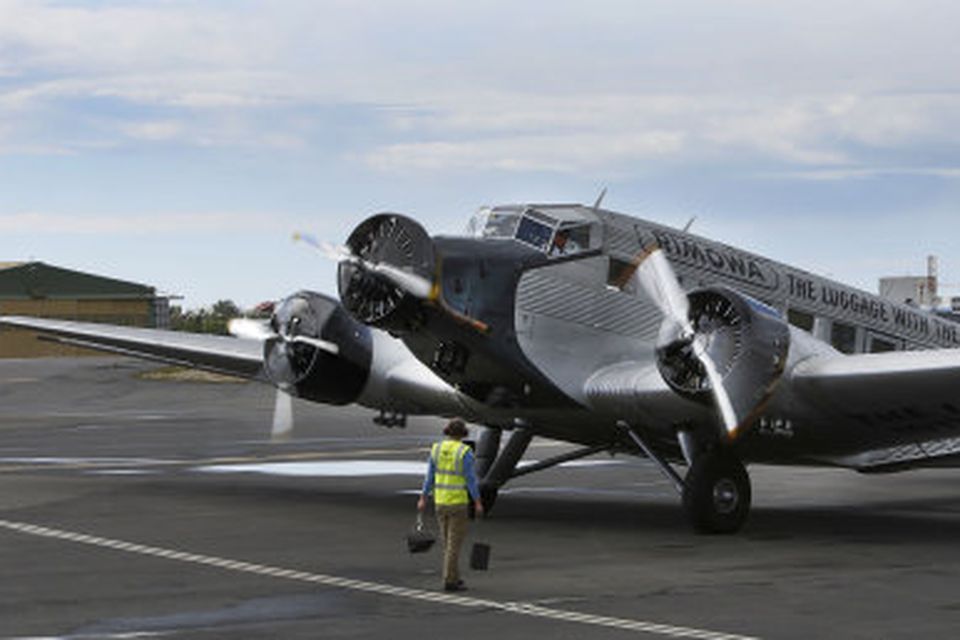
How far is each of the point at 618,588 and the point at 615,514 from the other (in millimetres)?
8014

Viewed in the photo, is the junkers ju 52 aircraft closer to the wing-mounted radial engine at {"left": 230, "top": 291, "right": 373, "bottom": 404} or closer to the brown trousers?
the wing-mounted radial engine at {"left": 230, "top": 291, "right": 373, "bottom": 404}

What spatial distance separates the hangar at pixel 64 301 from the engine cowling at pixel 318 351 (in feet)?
273

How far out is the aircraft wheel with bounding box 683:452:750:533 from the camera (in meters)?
20.4

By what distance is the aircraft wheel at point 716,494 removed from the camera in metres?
20.4

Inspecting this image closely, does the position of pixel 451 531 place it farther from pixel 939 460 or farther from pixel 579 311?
pixel 939 460

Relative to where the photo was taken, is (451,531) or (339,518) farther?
(339,518)

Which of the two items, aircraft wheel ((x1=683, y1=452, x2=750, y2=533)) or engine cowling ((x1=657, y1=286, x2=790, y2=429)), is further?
aircraft wheel ((x1=683, y1=452, x2=750, y2=533))

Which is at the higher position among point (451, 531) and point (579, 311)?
point (579, 311)

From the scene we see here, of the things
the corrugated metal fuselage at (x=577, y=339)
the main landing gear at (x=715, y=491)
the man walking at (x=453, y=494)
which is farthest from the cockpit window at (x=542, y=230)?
the man walking at (x=453, y=494)

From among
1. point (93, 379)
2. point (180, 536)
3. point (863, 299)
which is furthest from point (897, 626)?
point (93, 379)

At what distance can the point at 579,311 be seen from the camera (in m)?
21.3

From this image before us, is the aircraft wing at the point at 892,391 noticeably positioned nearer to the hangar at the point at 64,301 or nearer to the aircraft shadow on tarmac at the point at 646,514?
the aircraft shadow on tarmac at the point at 646,514

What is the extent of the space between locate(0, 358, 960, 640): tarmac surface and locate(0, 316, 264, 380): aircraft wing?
211 centimetres

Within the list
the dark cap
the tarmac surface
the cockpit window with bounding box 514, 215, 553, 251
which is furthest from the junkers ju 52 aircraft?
the dark cap
